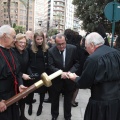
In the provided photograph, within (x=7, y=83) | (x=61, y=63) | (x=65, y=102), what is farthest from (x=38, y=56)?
(x=7, y=83)

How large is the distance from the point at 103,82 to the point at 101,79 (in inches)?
4.1

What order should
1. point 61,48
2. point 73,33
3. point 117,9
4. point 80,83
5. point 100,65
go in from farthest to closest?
1. point 117,9
2. point 73,33
3. point 61,48
4. point 80,83
5. point 100,65

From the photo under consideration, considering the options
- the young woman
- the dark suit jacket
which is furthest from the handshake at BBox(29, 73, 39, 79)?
the dark suit jacket

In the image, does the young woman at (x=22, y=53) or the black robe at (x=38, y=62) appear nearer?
the young woman at (x=22, y=53)

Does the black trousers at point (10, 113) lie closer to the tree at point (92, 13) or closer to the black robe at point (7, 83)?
the black robe at point (7, 83)

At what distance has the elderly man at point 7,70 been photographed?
127 inches

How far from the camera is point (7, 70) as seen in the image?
10.6 feet

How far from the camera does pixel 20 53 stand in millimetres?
4836

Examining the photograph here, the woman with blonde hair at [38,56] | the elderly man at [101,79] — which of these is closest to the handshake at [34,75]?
the woman with blonde hair at [38,56]

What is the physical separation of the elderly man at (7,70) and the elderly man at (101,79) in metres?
0.95

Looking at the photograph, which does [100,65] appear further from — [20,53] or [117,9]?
[117,9]

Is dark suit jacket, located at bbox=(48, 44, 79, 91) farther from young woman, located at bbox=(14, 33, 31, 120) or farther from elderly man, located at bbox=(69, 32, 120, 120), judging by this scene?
elderly man, located at bbox=(69, 32, 120, 120)

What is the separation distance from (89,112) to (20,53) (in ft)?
6.96

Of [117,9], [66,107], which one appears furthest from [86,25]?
[66,107]
